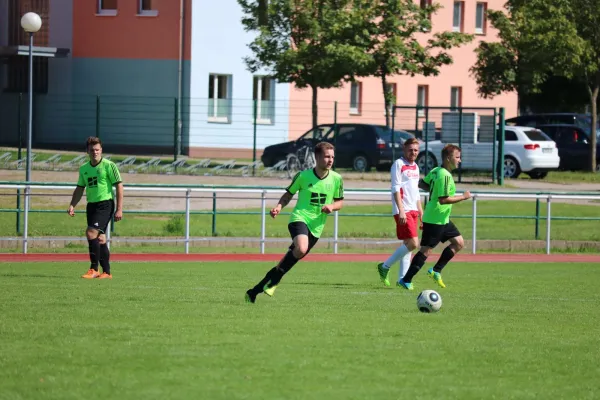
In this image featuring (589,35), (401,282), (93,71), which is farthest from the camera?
(93,71)

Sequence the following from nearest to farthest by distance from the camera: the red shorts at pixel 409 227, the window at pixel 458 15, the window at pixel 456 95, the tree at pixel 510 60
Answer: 1. the red shorts at pixel 409 227
2. the tree at pixel 510 60
3. the window at pixel 458 15
4. the window at pixel 456 95

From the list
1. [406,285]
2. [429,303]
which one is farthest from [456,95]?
[429,303]

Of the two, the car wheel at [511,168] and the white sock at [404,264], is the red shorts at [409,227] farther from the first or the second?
the car wheel at [511,168]

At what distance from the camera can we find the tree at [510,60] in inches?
1828

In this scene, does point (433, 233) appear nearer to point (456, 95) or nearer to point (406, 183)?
point (406, 183)

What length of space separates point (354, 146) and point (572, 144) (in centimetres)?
983

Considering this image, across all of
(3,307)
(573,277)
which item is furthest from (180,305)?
(573,277)

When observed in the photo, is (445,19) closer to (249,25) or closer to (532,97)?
(532,97)

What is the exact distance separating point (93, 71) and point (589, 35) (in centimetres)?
1943

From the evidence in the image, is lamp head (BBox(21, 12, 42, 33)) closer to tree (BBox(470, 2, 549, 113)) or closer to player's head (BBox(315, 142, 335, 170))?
player's head (BBox(315, 142, 335, 170))

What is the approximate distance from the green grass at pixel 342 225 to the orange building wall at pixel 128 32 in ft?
65.0

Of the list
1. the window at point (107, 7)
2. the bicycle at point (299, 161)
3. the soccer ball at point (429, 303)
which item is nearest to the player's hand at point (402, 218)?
the soccer ball at point (429, 303)

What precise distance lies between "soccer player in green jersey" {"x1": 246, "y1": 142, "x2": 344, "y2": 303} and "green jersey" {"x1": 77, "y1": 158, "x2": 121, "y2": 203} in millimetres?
3694

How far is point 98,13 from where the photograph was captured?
47.9 metres
